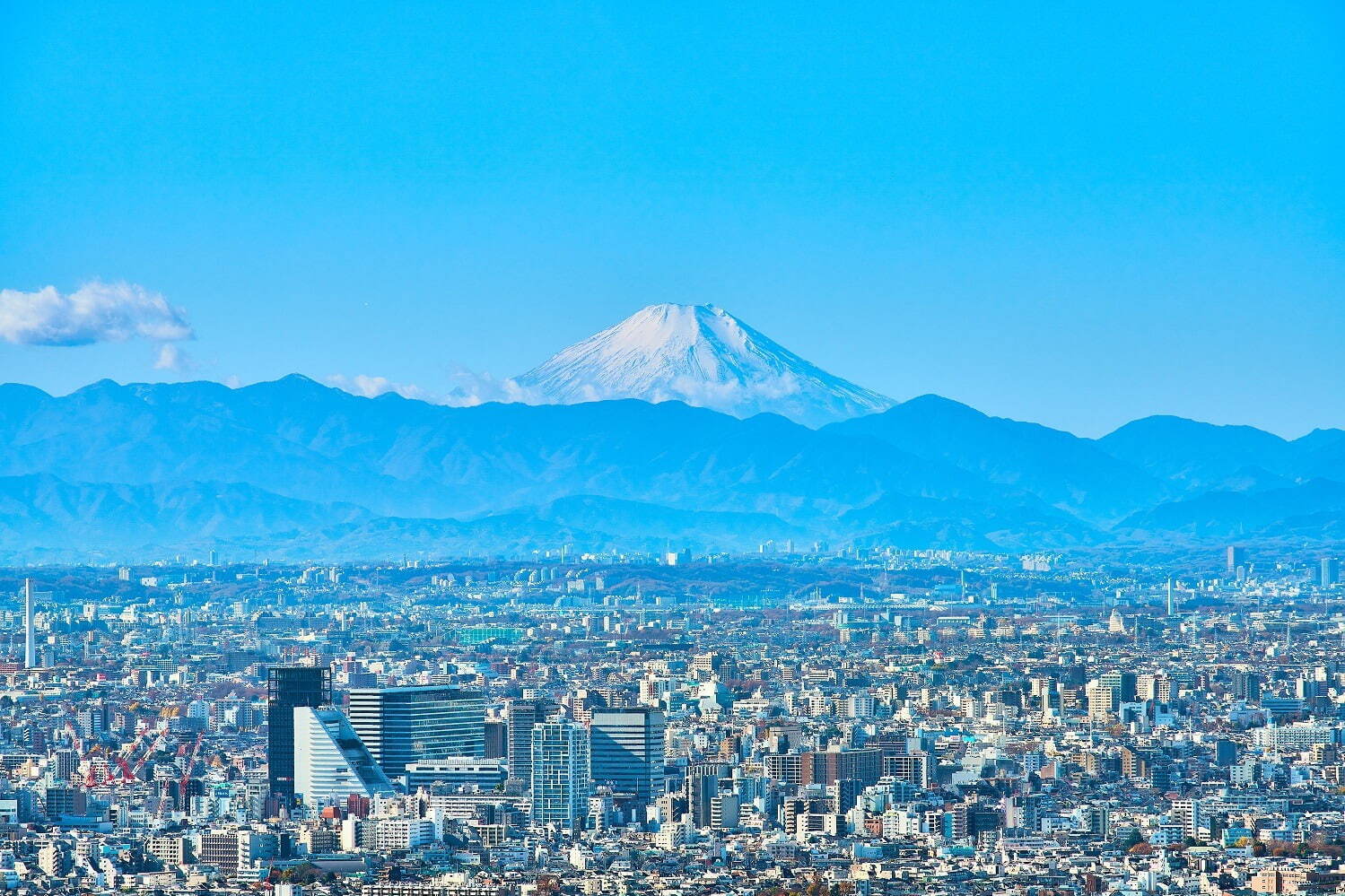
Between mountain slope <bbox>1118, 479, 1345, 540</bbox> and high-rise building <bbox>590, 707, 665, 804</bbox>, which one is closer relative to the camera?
high-rise building <bbox>590, 707, 665, 804</bbox>

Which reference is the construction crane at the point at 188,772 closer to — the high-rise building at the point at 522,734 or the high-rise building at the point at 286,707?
the high-rise building at the point at 286,707

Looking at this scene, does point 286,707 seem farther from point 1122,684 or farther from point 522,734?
point 1122,684

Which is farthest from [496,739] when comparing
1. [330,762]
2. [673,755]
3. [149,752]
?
[149,752]

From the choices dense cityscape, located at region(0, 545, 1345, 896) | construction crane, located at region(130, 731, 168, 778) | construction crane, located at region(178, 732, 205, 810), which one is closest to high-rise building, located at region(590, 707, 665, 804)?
dense cityscape, located at region(0, 545, 1345, 896)

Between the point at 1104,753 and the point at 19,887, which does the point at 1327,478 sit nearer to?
the point at 1104,753

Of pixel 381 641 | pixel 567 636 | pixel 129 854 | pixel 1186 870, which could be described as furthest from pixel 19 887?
pixel 567 636

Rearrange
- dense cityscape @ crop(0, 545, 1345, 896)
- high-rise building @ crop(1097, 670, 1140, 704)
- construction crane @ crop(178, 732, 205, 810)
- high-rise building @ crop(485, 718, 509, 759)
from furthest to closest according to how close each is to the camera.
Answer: high-rise building @ crop(1097, 670, 1140, 704) < high-rise building @ crop(485, 718, 509, 759) < construction crane @ crop(178, 732, 205, 810) < dense cityscape @ crop(0, 545, 1345, 896)

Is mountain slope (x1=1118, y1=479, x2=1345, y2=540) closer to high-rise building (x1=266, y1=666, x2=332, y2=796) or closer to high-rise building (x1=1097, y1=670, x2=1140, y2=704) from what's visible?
high-rise building (x1=1097, y1=670, x2=1140, y2=704)
